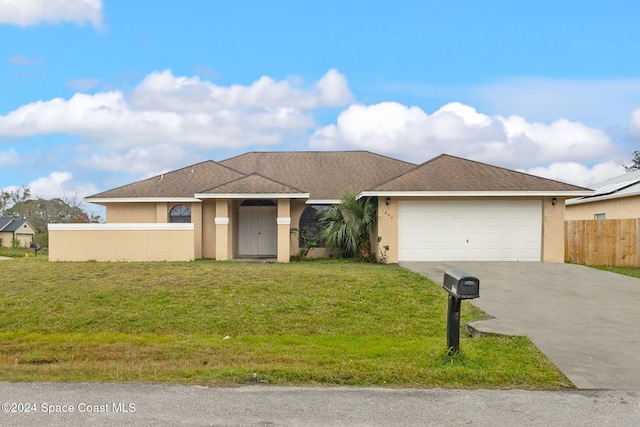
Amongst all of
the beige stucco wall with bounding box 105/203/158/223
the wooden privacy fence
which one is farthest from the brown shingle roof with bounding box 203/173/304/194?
the wooden privacy fence

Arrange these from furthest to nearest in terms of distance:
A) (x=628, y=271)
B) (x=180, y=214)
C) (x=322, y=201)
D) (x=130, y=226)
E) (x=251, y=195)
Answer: (x=322, y=201) < (x=180, y=214) < (x=251, y=195) < (x=130, y=226) < (x=628, y=271)

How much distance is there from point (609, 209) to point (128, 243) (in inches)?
775

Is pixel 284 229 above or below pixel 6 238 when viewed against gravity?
above

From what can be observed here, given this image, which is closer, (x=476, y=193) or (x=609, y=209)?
(x=476, y=193)

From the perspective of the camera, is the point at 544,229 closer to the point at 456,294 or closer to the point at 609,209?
the point at 609,209

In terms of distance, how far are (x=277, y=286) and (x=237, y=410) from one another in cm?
766

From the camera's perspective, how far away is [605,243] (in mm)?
20906

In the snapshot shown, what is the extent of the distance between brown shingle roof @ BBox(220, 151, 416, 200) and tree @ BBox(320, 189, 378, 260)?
184cm

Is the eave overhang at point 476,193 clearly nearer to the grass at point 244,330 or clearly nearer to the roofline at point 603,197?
the grass at point 244,330

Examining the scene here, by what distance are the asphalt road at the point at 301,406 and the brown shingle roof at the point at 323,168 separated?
1700 centimetres

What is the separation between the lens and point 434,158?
21.4 metres

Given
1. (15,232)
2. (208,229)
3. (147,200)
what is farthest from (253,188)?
(15,232)

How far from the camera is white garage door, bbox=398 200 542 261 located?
61.9 feet

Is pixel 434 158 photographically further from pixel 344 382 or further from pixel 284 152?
pixel 344 382
